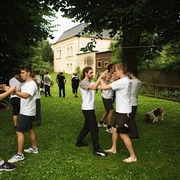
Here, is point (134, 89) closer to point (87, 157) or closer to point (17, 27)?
point (87, 157)

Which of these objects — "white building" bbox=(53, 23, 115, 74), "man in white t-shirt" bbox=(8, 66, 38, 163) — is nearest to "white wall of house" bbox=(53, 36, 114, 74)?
"white building" bbox=(53, 23, 115, 74)

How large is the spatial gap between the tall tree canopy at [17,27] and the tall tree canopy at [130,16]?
4.39ft

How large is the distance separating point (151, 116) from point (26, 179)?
222 inches

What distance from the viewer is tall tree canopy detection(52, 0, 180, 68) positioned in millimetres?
6832

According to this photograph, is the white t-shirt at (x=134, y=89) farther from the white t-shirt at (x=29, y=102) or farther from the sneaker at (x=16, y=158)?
the sneaker at (x=16, y=158)

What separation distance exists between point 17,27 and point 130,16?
4.99 meters

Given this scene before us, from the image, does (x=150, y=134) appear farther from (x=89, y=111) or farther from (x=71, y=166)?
(x=71, y=166)

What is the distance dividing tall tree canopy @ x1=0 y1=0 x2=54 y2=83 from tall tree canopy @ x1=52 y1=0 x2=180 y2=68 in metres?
1.34

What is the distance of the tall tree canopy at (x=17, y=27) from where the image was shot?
9281 millimetres

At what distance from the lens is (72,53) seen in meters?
49.1

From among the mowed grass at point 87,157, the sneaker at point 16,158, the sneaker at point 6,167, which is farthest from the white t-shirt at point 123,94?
the sneaker at point 6,167

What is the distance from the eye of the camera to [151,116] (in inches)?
346

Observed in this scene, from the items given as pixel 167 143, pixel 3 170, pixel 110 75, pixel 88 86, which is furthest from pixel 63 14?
pixel 3 170

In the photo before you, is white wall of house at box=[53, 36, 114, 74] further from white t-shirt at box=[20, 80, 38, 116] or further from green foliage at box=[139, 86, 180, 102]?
white t-shirt at box=[20, 80, 38, 116]
